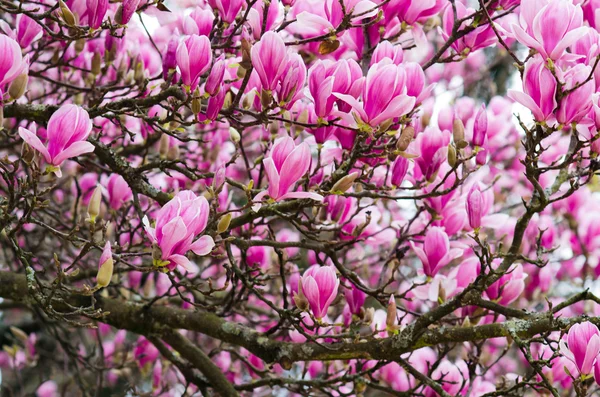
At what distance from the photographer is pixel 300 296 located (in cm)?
169

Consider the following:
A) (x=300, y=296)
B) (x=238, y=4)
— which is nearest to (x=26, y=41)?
(x=238, y=4)

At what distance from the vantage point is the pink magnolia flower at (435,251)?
6.19ft

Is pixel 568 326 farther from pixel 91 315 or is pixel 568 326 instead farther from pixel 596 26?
pixel 91 315

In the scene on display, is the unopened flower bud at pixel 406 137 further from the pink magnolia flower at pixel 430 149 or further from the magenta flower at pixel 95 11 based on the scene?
the magenta flower at pixel 95 11

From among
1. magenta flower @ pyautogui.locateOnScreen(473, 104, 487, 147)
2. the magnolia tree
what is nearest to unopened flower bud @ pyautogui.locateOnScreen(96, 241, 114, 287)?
the magnolia tree

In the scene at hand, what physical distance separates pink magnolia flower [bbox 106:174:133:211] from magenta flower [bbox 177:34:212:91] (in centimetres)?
79

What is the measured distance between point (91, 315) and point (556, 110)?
3.66ft

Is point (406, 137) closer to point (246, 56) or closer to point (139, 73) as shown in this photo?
point (246, 56)

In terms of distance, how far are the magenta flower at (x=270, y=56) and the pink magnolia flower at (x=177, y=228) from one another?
0.33 meters

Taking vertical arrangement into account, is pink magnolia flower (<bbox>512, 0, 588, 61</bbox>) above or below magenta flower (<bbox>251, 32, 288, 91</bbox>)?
above

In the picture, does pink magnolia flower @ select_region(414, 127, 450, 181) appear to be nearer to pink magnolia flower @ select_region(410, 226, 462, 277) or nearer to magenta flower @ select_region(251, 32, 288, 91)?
pink magnolia flower @ select_region(410, 226, 462, 277)

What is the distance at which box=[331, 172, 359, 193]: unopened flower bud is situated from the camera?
1.58 m

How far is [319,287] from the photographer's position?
166 centimetres

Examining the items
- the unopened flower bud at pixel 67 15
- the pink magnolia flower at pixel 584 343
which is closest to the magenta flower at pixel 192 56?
the unopened flower bud at pixel 67 15
